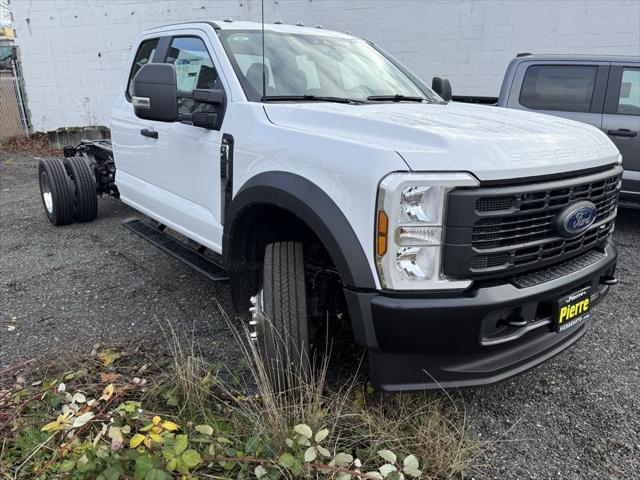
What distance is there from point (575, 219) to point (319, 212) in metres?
1.13

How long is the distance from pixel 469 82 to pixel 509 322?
6.86 meters

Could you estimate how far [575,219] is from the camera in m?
2.34

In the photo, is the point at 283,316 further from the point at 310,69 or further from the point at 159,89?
the point at 310,69

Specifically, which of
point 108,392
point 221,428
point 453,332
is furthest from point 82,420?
point 453,332

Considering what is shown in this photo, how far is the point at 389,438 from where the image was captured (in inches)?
92.9

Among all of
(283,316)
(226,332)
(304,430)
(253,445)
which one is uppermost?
(283,316)

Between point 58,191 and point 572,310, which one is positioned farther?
point 58,191

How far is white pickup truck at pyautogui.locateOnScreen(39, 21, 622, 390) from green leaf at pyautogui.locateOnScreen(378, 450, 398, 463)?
10.2 inches

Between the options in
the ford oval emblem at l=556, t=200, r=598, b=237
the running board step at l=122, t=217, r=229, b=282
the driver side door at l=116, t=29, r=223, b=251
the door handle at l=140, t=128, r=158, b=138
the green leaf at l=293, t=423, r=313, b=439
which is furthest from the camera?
the door handle at l=140, t=128, r=158, b=138

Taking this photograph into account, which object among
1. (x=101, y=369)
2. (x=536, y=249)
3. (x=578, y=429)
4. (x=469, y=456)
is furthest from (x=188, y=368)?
(x=578, y=429)

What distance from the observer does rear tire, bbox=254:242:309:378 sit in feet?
8.14

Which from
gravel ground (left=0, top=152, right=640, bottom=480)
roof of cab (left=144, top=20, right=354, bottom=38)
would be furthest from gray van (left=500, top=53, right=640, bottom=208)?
roof of cab (left=144, top=20, right=354, bottom=38)

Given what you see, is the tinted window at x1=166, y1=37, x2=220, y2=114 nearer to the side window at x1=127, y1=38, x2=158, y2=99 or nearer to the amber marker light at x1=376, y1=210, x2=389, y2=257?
the side window at x1=127, y1=38, x2=158, y2=99

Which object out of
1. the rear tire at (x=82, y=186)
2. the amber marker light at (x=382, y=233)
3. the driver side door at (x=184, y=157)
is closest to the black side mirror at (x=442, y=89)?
the driver side door at (x=184, y=157)
